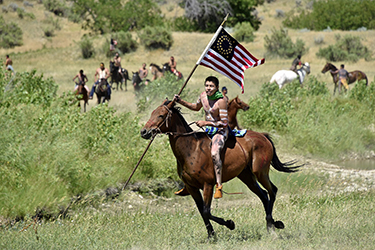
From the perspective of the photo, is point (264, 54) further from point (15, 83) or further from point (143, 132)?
point (143, 132)

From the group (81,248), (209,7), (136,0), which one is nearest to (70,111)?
(81,248)

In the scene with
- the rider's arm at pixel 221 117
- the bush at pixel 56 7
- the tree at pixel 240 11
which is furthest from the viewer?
the bush at pixel 56 7

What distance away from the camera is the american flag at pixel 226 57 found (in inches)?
285

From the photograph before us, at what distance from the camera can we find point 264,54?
47312mm

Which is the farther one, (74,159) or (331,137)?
(331,137)

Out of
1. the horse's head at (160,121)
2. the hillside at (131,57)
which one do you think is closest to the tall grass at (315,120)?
the hillside at (131,57)

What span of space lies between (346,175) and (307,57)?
34.4 metres

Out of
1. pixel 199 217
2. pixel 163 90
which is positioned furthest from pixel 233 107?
pixel 163 90

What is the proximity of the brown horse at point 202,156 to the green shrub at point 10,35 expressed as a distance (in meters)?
54.7

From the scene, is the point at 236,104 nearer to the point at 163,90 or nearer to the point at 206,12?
the point at 163,90

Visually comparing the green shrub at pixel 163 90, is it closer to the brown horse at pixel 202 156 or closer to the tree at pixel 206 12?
the brown horse at pixel 202 156

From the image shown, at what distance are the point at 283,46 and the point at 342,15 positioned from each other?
2157cm

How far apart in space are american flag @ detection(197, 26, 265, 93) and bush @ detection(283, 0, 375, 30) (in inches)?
2386

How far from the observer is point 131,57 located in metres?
48.9
